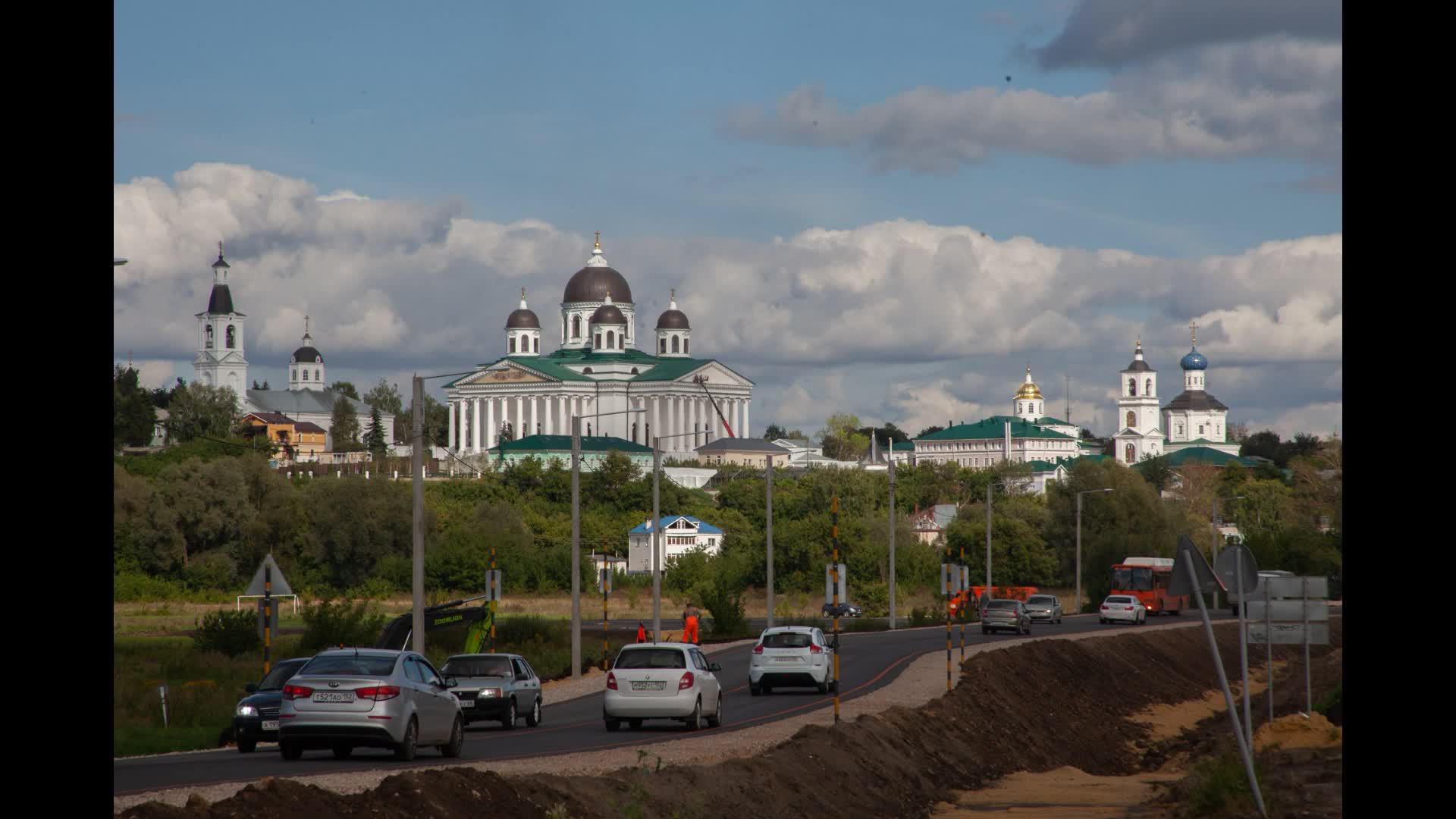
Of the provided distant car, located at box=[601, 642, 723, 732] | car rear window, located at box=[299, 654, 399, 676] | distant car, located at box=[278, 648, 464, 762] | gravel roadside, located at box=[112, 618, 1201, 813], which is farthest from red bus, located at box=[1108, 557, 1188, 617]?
car rear window, located at box=[299, 654, 399, 676]

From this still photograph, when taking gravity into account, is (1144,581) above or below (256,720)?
below

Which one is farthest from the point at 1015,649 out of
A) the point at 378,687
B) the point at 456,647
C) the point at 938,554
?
the point at 938,554

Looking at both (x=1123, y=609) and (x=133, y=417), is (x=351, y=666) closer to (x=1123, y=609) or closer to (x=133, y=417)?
(x=1123, y=609)

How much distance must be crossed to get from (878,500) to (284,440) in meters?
88.8

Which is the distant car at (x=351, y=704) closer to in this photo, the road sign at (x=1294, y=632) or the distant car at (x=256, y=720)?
the distant car at (x=256, y=720)

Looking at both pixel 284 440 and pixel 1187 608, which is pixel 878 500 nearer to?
pixel 1187 608

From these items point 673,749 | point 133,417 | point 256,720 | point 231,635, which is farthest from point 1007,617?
point 133,417

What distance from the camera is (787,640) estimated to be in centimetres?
3641

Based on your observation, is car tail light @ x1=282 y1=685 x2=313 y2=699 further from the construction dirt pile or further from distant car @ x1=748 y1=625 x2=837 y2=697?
distant car @ x1=748 y1=625 x2=837 y2=697

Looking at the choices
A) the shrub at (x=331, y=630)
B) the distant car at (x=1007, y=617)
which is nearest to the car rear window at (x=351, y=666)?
the shrub at (x=331, y=630)

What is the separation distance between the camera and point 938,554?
318 ft

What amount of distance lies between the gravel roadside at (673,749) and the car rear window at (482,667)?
3.94 m

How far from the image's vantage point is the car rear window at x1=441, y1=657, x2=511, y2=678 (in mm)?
28719

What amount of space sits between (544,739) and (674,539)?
86.9 meters
